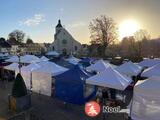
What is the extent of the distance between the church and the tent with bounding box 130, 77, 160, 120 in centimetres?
5799

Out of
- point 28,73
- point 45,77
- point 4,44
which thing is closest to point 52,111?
point 45,77

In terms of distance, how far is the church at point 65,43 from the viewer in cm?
6756

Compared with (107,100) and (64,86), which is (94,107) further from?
(64,86)

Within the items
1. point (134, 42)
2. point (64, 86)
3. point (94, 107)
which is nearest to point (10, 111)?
point (64, 86)

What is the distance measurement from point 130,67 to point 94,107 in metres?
11.4

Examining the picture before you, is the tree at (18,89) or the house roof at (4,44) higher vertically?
the house roof at (4,44)

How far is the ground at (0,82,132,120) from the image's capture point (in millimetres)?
11319

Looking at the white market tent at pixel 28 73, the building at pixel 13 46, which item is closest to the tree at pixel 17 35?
the building at pixel 13 46

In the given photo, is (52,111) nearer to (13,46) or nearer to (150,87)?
(150,87)

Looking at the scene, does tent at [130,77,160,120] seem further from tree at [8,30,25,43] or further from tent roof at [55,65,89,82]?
tree at [8,30,25,43]

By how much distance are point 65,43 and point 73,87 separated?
179 feet

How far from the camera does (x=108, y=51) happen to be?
63.5m

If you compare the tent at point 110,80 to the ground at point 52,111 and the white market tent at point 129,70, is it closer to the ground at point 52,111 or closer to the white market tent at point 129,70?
the ground at point 52,111

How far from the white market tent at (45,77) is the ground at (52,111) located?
1.04 metres
